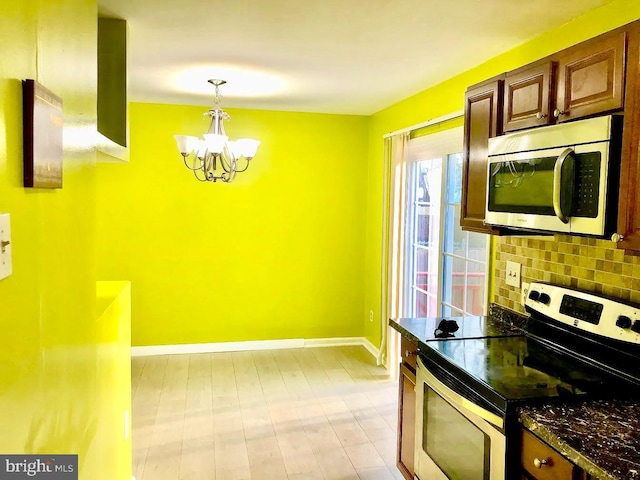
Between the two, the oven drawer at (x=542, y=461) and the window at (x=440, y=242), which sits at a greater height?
the window at (x=440, y=242)

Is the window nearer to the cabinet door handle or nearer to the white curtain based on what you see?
the white curtain

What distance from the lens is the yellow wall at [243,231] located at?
15.9 feet

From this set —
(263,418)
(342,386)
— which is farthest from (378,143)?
(263,418)

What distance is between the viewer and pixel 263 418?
3.65 m

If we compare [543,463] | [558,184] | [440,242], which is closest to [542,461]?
[543,463]

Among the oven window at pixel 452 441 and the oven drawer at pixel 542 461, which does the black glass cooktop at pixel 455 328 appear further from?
the oven drawer at pixel 542 461

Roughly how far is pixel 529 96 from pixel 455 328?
1115 millimetres

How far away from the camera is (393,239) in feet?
14.8

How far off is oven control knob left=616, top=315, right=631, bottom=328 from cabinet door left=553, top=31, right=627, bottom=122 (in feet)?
2.52

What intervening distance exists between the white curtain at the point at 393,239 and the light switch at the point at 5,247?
3549mm

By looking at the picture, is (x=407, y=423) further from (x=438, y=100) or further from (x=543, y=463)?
(x=438, y=100)

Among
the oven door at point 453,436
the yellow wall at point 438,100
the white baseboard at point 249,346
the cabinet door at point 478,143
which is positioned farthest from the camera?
the white baseboard at point 249,346

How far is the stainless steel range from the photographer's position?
1787mm

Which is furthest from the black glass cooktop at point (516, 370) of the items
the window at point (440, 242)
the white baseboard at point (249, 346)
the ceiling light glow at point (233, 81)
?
the white baseboard at point (249, 346)
